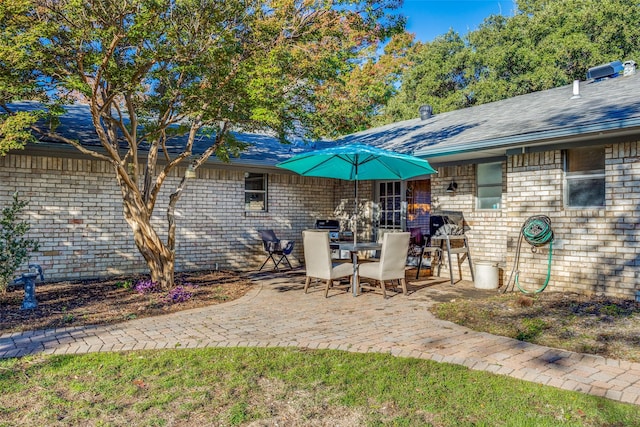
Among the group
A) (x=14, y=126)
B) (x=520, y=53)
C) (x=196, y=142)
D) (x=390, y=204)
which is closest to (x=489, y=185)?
(x=390, y=204)

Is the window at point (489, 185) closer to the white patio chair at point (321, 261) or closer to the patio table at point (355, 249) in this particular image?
the patio table at point (355, 249)

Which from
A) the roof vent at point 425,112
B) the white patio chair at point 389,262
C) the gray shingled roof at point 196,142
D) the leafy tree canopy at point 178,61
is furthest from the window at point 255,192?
the roof vent at point 425,112

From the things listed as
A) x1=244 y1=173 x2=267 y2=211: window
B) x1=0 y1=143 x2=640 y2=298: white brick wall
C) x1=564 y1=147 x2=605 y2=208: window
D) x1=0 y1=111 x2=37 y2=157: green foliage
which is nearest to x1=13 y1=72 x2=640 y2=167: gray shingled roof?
x1=564 y1=147 x2=605 y2=208: window

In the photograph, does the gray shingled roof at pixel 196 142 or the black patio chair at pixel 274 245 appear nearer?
the gray shingled roof at pixel 196 142

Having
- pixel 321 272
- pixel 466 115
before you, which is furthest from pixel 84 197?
pixel 466 115

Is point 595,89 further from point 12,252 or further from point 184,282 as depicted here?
point 12,252

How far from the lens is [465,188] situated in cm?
896

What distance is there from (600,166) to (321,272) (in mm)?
4456

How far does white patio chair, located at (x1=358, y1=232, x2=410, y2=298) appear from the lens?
679cm

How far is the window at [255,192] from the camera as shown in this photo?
35.7 feet

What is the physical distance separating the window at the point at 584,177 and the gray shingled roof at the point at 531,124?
41 centimetres

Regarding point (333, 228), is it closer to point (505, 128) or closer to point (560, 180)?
point (505, 128)

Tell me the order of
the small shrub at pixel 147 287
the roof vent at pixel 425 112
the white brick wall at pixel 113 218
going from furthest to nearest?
the roof vent at pixel 425 112, the white brick wall at pixel 113 218, the small shrub at pixel 147 287

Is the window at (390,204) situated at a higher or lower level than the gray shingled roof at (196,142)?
lower
